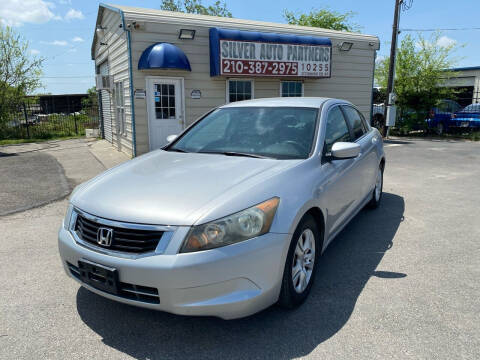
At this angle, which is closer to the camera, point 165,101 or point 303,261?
Result: point 303,261

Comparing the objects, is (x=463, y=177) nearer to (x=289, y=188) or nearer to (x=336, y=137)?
(x=336, y=137)

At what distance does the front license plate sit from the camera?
7.80 ft

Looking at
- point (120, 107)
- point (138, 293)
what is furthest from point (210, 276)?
point (120, 107)

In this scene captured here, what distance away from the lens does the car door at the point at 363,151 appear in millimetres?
4384

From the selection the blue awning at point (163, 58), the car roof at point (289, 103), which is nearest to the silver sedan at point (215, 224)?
the car roof at point (289, 103)

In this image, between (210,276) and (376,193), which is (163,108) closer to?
(376,193)

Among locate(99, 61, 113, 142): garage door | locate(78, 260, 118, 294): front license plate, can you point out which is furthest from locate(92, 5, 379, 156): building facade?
locate(78, 260, 118, 294): front license plate

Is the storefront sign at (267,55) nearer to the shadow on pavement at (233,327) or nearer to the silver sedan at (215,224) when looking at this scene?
the silver sedan at (215,224)

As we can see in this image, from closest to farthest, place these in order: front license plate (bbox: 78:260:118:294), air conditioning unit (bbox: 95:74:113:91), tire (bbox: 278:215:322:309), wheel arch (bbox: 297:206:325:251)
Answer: front license plate (bbox: 78:260:118:294) < tire (bbox: 278:215:322:309) < wheel arch (bbox: 297:206:325:251) < air conditioning unit (bbox: 95:74:113:91)

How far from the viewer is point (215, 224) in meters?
2.33

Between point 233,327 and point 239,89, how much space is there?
989 cm

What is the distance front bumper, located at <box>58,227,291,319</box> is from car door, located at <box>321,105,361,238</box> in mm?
1010

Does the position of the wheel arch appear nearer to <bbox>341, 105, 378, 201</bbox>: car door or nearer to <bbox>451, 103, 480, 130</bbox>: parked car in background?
<bbox>341, 105, 378, 201</bbox>: car door

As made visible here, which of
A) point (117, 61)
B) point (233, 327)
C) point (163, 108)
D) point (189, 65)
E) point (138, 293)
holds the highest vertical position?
point (117, 61)
